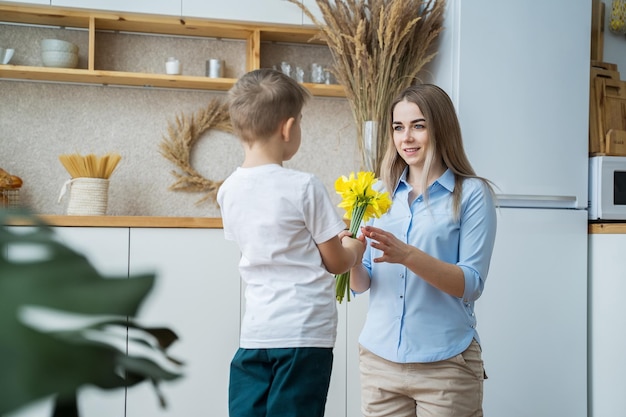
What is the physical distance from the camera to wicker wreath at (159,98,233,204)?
3301 mm

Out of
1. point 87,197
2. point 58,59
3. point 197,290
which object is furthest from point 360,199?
point 58,59

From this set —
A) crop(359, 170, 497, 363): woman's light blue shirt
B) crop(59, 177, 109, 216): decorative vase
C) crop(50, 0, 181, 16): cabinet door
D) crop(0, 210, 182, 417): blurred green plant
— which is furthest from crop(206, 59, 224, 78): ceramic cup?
crop(0, 210, 182, 417): blurred green plant

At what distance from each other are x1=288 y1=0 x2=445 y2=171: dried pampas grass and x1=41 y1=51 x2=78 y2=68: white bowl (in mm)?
992

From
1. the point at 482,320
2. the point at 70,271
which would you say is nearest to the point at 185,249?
the point at 482,320

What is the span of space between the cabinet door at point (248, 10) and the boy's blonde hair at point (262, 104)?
5.69 ft

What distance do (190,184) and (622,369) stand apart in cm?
201

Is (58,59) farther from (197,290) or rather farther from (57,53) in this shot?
(197,290)

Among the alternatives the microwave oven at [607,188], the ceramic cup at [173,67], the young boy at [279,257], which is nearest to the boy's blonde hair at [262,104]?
the young boy at [279,257]

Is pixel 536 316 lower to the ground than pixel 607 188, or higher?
lower

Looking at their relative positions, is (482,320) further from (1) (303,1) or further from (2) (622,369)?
(1) (303,1)

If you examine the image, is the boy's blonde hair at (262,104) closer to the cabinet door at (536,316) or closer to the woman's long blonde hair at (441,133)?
the woman's long blonde hair at (441,133)

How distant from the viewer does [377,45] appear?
305 cm

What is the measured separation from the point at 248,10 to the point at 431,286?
185 cm

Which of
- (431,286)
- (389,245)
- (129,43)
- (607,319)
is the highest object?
(129,43)
